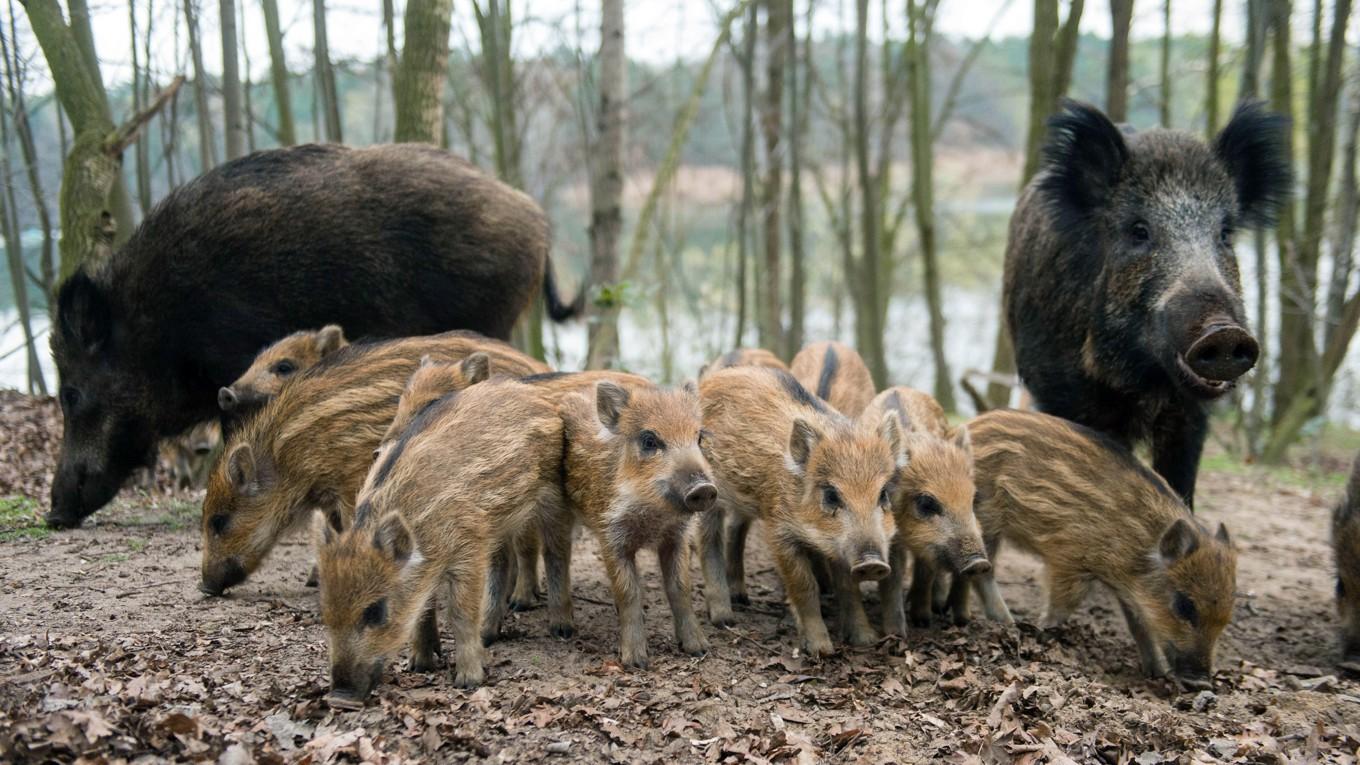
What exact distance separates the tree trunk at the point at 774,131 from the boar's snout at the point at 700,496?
9.76 m

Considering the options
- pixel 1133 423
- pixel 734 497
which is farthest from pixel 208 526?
pixel 1133 423

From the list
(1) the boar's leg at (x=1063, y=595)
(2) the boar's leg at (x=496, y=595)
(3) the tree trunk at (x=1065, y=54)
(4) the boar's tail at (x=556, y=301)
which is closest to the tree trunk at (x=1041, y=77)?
(3) the tree trunk at (x=1065, y=54)

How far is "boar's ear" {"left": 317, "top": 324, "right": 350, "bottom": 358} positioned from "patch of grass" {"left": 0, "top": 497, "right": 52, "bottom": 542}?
1.80 metres

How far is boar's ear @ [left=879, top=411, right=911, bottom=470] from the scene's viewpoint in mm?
4723

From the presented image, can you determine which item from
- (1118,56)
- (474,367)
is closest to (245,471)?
(474,367)

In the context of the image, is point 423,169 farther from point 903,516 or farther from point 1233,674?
point 1233,674

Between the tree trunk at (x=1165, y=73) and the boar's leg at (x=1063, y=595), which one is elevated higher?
the tree trunk at (x=1165, y=73)

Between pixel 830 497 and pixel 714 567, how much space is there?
0.72m

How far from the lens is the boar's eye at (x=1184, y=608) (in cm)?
476

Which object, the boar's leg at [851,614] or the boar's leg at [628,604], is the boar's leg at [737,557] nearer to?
the boar's leg at [851,614]

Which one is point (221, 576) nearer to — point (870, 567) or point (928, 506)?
point (870, 567)

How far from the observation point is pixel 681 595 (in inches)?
173

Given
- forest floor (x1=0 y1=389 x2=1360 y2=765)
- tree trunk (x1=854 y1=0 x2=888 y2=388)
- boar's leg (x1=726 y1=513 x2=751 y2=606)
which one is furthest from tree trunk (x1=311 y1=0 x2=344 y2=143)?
tree trunk (x1=854 y1=0 x2=888 y2=388)

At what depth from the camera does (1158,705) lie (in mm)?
4355
